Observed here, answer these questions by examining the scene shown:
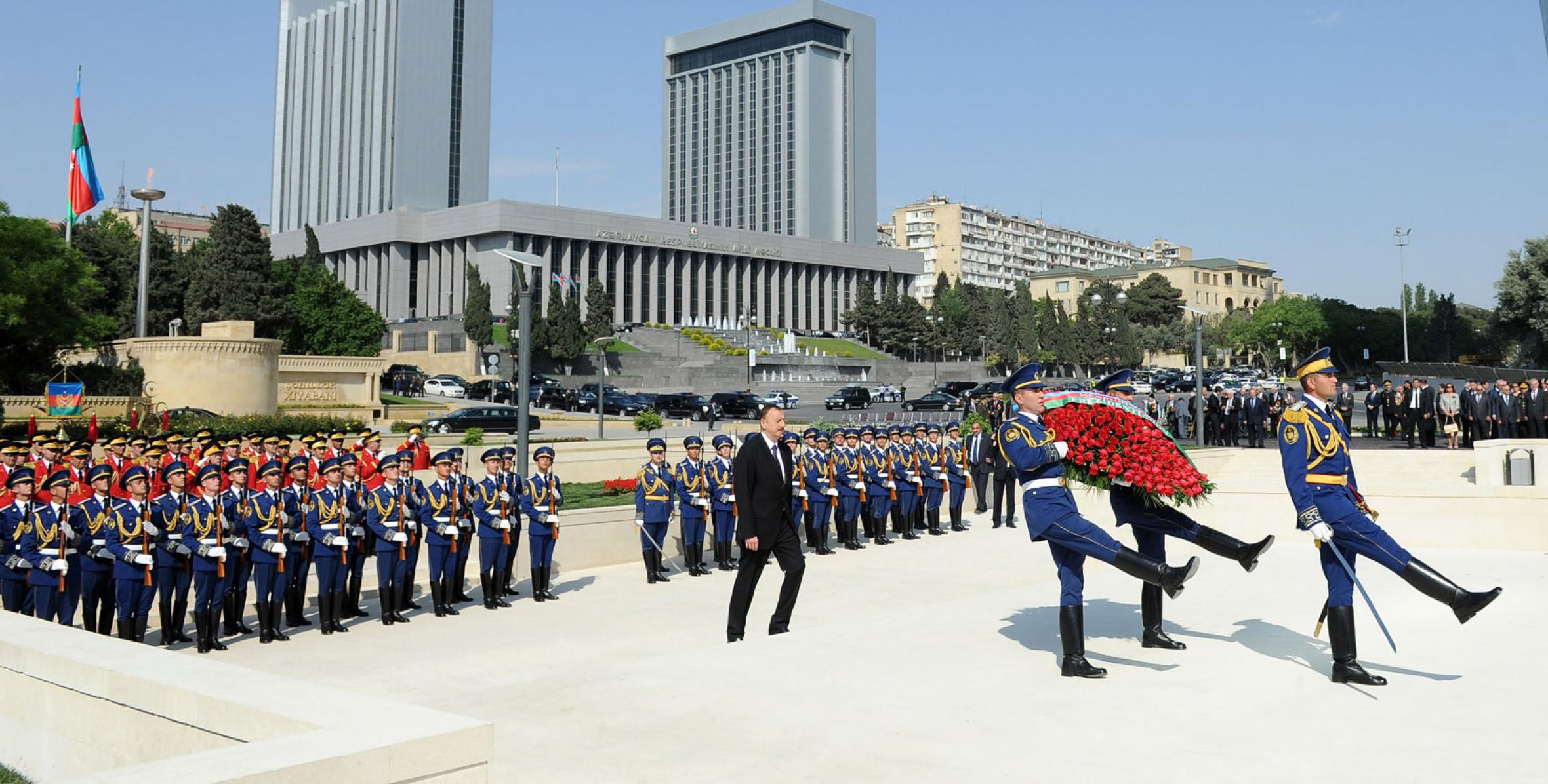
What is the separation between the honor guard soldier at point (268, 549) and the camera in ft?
33.4

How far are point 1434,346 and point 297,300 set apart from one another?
93.9 m

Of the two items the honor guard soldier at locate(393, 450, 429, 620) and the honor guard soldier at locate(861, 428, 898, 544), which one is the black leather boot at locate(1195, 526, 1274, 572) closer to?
the honor guard soldier at locate(393, 450, 429, 620)

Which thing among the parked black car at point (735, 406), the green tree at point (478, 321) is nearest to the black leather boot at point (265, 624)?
the parked black car at point (735, 406)

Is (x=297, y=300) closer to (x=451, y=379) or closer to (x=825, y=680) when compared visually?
(x=451, y=379)

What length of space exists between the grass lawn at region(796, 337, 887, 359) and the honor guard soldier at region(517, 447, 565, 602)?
250ft

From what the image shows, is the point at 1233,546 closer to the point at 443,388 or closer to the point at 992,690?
the point at 992,690

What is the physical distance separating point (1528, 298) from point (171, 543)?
2491 inches

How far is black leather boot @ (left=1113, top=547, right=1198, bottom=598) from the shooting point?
6562 millimetres

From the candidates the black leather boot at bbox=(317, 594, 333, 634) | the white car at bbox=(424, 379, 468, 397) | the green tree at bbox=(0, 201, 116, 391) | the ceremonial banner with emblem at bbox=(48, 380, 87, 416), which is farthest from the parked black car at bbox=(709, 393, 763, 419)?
the black leather boot at bbox=(317, 594, 333, 634)

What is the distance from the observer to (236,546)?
10.1m

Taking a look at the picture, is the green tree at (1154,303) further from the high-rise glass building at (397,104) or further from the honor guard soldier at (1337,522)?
the honor guard soldier at (1337,522)

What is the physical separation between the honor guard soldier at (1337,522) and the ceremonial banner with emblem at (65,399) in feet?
89.5

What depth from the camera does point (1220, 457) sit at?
2409 centimetres

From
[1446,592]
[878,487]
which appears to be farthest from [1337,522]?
[878,487]
